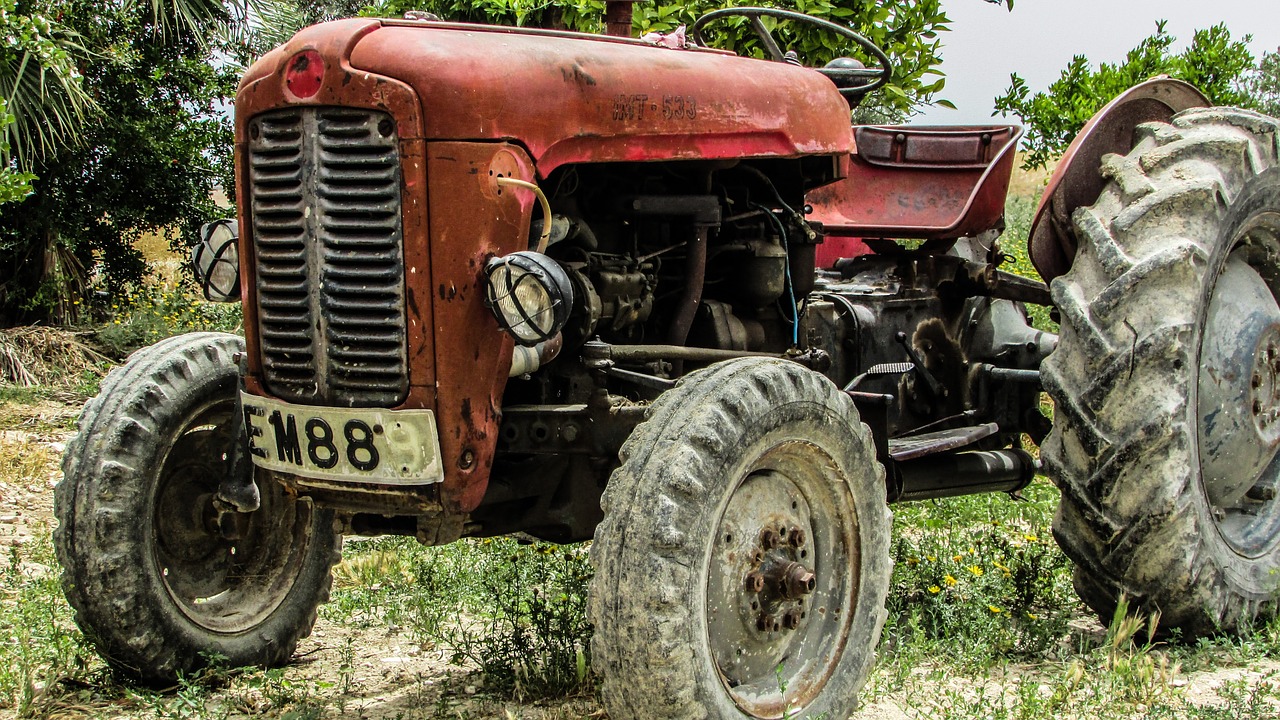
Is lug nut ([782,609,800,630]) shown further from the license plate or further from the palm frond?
the palm frond

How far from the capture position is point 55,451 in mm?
8398

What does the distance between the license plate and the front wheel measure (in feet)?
1.72

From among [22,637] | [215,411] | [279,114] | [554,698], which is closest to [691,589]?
[554,698]

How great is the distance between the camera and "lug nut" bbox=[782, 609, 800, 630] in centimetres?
396

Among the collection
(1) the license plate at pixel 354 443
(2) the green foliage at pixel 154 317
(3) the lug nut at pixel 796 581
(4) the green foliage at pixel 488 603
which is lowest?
(4) the green foliage at pixel 488 603

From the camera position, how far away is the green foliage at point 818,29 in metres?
8.66

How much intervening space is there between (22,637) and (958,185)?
4408mm

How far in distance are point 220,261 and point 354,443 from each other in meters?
0.86

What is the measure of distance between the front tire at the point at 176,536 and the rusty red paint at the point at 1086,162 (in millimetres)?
2904

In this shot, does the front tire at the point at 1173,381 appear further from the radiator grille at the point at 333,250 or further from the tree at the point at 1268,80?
the tree at the point at 1268,80

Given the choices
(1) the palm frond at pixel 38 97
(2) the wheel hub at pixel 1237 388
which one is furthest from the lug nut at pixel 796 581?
(1) the palm frond at pixel 38 97

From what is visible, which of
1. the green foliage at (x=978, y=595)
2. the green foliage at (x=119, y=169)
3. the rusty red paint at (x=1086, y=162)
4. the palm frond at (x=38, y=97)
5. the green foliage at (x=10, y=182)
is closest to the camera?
the green foliage at (x=978, y=595)

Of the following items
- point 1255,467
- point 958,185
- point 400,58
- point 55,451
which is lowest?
point 55,451

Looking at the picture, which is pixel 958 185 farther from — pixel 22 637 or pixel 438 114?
pixel 22 637
